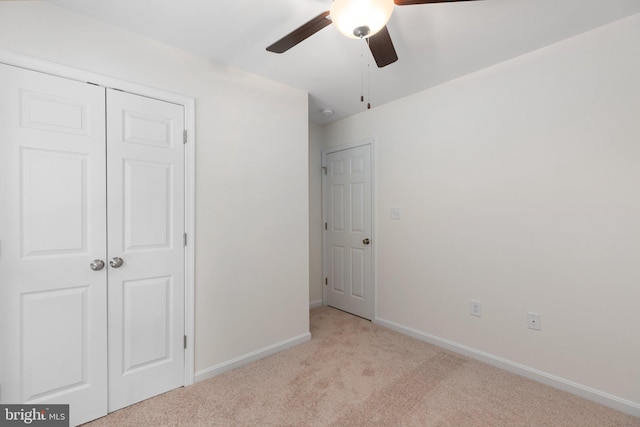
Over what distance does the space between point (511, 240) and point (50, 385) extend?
3195 mm

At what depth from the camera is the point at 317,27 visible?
148cm

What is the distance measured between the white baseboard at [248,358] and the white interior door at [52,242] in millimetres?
614

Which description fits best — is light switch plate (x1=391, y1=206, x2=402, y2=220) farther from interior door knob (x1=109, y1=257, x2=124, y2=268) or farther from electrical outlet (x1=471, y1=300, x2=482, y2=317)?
interior door knob (x1=109, y1=257, x2=124, y2=268)

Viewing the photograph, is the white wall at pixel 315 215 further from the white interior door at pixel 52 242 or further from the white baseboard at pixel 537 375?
the white interior door at pixel 52 242

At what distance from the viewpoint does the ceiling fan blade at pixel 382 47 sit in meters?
1.49

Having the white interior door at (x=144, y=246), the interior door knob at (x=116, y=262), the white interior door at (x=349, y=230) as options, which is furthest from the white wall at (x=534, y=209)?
the interior door knob at (x=116, y=262)

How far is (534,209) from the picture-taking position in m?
2.16

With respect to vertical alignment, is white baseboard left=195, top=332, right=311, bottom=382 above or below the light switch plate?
below

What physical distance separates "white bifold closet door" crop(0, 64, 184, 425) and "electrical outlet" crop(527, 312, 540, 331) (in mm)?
2589

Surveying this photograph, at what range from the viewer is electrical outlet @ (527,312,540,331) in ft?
7.09

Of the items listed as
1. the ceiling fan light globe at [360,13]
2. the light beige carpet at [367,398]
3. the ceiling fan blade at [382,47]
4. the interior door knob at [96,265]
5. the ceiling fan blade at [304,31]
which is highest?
the ceiling fan blade at [304,31]

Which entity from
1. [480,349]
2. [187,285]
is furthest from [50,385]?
[480,349]

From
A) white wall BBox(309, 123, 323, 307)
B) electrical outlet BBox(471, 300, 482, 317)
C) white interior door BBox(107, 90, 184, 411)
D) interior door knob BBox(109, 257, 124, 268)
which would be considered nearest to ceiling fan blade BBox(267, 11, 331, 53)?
white interior door BBox(107, 90, 184, 411)

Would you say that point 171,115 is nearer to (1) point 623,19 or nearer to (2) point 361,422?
(2) point 361,422
